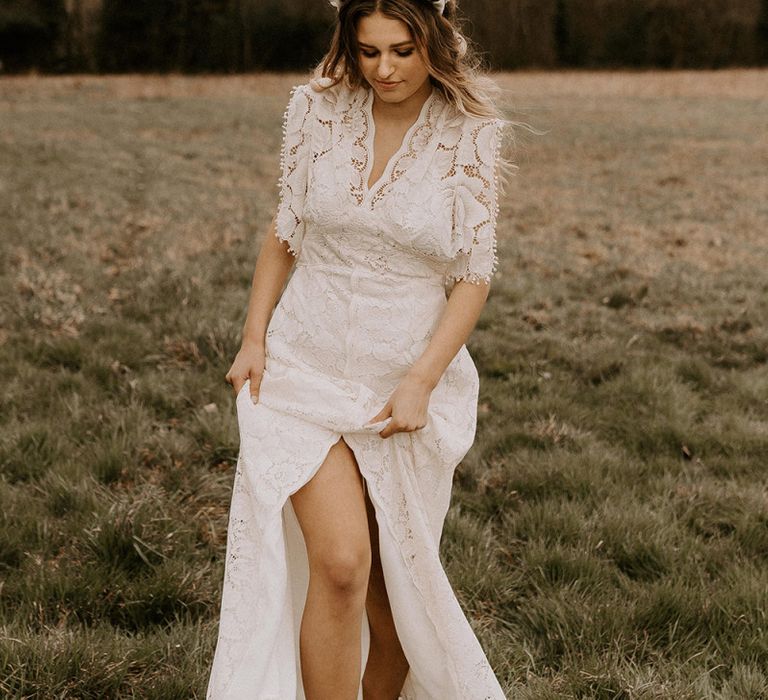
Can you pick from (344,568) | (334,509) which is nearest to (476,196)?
(334,509)

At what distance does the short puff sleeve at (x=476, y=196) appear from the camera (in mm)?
2557

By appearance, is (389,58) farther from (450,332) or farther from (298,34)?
(298,34)

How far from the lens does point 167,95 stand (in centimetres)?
2488

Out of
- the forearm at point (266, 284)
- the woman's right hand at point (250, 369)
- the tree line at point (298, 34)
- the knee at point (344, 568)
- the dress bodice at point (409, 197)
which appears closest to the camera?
the knee at point (344, 568)

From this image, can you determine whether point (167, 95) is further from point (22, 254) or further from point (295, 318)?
point (295, 318)

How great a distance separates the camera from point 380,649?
282cm

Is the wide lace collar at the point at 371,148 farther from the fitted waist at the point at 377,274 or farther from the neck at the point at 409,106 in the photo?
the fitted waist at the point at 377,274

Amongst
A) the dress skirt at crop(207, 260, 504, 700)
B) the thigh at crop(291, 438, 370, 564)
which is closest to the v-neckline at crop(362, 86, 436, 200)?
the dress skirt at crop(207, 260, 504, 700)

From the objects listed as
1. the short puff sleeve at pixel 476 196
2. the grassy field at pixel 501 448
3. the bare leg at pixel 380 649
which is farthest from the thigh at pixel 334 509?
the grassy field at pixel 501 448

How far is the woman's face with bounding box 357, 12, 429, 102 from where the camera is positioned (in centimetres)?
247

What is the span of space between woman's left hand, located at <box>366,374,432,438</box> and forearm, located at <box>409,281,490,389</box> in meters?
0.02

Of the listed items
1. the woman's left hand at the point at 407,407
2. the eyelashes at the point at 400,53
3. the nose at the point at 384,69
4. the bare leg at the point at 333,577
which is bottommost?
the bare leg at the point at 333,577

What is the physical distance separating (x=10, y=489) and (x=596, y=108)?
73.2 ft

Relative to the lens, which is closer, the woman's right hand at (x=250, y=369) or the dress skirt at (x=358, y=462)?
the dress skirt at (x=358, y=462)
